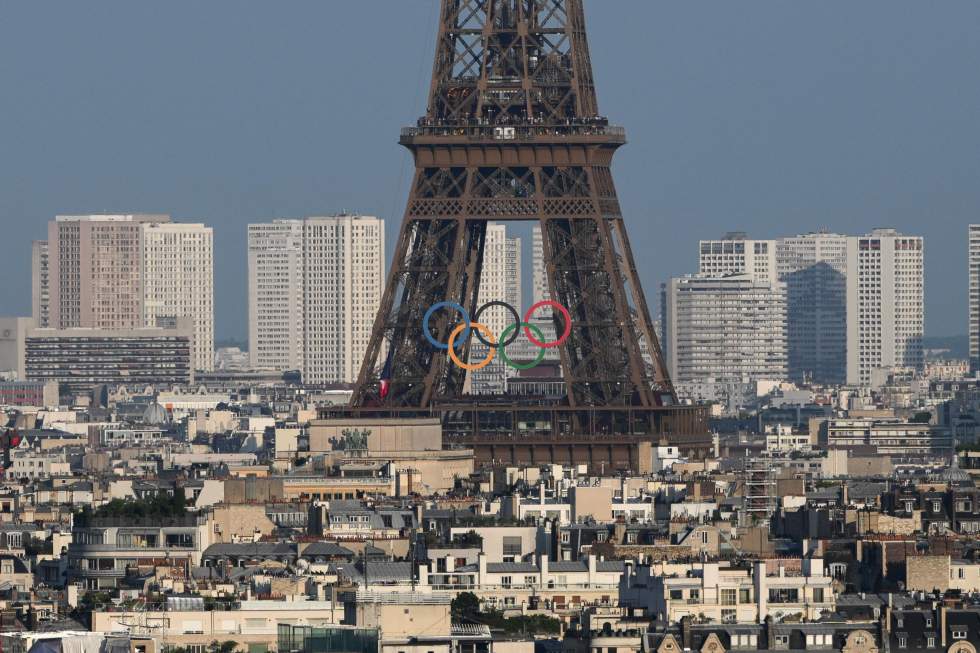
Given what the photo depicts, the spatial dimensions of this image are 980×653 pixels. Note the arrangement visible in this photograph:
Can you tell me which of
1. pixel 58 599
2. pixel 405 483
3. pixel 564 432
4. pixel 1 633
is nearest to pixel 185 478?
pixel 405 483

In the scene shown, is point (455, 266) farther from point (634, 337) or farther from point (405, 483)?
point (405, 483)

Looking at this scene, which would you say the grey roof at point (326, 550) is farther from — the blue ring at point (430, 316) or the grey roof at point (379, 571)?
the blue ring at point (430, 316)

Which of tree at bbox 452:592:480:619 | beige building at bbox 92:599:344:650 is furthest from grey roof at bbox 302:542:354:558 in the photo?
beige building at bbox 92:599:344:650

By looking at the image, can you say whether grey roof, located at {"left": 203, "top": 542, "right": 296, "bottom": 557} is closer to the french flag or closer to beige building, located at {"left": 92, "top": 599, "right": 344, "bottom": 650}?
beige building, located at {"left": 92, "top": 599, "right": 344, "bottom": 650}

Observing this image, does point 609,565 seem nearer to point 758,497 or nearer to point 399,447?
point 758,497

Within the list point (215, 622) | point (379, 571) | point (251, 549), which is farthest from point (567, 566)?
point (215, 622)
